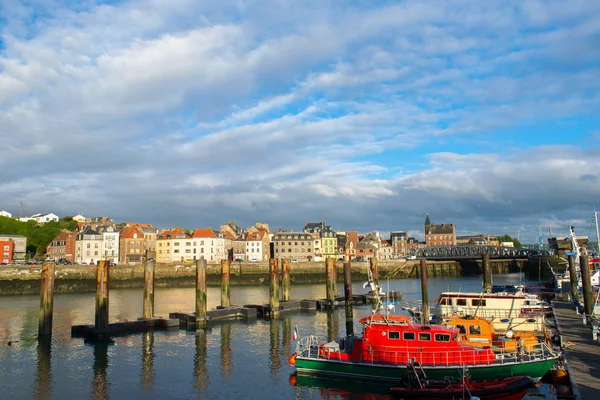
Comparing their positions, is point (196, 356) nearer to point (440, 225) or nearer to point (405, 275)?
point (405, 275)

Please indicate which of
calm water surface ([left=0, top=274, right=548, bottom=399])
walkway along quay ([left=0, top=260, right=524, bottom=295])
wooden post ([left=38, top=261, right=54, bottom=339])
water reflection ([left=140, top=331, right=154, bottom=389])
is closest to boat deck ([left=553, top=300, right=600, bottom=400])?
calm water surface ([left=0, top=274, right=548, bottom=399])

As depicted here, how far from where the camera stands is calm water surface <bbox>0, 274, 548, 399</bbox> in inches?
922

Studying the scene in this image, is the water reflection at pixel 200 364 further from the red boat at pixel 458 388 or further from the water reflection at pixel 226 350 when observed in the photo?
the red boat at pixel 458 388

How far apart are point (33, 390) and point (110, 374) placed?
3807mm

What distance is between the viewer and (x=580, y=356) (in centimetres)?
2438

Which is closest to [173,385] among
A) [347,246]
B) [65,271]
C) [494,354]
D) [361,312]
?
[494,354]

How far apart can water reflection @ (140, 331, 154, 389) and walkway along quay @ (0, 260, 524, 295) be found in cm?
3681

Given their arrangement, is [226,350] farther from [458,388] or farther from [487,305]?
[487,305]

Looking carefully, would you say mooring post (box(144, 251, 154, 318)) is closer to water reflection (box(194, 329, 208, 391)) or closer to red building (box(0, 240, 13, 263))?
water reflection (box(194, 329, 208, 391))

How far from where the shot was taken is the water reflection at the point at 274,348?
90.2ft

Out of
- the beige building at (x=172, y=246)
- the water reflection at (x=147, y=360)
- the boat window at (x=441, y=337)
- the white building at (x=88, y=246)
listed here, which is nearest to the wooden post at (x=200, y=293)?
the water reflection at (x=147, y=360)

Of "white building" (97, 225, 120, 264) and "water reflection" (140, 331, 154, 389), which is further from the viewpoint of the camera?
"white building" (97, 225, 120, 264)

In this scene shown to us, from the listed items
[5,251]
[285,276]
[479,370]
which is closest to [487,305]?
[479,370]

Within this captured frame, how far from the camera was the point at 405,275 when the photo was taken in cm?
11206
